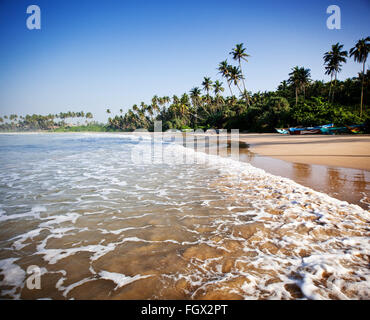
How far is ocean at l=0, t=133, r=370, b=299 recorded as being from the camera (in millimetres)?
1876

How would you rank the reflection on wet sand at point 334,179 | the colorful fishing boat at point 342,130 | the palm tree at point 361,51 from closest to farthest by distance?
the reflection on wet sand at point 334,179, the colorful fishing boat at point 342,130, the palm tree at point 361,51

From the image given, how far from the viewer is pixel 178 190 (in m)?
5.16

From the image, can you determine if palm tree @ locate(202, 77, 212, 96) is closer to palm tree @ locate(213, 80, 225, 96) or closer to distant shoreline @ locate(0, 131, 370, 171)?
palm tree @ locate(213, 80, 225, 96)

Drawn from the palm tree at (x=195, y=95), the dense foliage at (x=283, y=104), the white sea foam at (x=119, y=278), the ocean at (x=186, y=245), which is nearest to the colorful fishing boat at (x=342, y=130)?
the dense foliage at (x=283, y=104)

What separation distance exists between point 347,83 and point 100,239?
58.4 metres

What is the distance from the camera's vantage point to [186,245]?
102 inches

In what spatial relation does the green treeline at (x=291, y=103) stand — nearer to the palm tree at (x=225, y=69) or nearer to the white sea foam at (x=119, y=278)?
the palm tree at (x=225, y=69)

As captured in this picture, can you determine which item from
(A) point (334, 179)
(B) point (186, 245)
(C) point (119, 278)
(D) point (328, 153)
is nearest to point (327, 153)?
(D) point (328, 153)

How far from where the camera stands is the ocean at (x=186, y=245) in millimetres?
1876
